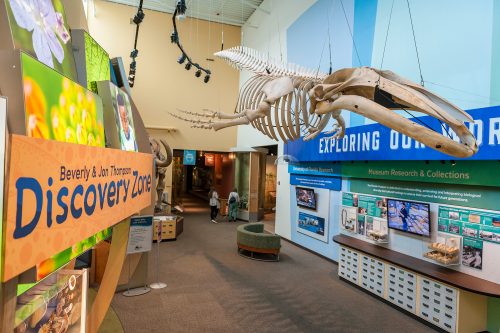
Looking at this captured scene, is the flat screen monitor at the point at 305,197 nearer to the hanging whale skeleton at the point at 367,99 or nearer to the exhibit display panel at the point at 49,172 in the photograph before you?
the hanging whale skeleton at the point at 367,99

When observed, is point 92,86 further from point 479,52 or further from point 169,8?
point 169,8

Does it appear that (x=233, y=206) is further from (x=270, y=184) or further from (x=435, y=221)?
(x=435, y=221)

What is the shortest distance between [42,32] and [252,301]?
16.1ft

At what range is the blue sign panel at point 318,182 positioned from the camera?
7.70m

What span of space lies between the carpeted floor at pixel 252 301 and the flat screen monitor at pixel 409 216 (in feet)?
4.36

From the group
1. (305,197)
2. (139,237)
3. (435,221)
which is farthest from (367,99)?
(305,197)

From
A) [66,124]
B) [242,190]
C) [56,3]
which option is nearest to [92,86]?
[56,3]

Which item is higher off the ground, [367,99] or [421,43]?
[421,43]

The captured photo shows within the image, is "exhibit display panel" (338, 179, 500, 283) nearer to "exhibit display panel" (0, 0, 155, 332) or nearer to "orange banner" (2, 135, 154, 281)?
"exhibit display panel" (0, 0, 155, 332)

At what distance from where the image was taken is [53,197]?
43.9 inches

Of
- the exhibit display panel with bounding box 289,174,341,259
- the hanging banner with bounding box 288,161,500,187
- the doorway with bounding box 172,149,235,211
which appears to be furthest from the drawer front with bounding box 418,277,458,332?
the doorway with bounding box 172,149,235,211

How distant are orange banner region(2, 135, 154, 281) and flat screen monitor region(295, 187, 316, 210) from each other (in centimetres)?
721

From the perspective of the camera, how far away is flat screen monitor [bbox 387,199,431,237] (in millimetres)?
5320

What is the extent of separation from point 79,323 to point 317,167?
7199mm
